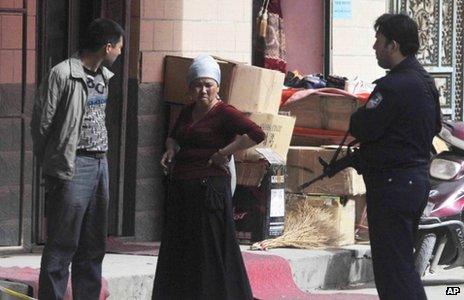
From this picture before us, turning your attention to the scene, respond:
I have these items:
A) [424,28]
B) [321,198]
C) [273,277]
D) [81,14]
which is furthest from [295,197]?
[424,28]

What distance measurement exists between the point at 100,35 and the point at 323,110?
4.38m

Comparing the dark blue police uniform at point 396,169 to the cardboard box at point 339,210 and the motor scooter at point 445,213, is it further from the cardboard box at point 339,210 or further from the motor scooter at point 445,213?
the cardboard box at point 339,210

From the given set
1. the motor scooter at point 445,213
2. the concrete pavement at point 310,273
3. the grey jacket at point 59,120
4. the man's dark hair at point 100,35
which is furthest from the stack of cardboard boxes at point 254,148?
the grey jacket at point 59,120

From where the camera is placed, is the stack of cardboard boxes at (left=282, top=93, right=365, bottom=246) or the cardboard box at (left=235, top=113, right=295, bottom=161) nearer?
the cardboard box at (left=235, top=113, right=295, bottom=161)

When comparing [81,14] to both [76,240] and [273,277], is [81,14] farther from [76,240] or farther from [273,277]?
[76,240]

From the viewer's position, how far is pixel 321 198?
11.9 metres

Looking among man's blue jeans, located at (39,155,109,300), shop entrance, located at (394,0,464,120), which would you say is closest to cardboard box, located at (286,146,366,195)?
shop entrance, located at (394,0,464,120)

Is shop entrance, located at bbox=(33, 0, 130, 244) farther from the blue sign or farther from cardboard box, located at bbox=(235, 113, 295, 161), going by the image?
the blue sign

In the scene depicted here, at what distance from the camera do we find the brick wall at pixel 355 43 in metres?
13.2

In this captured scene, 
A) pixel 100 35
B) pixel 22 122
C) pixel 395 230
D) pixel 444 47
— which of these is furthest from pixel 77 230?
pixel 444 47

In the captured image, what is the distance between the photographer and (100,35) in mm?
8273

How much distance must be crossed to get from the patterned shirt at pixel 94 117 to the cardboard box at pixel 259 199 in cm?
316

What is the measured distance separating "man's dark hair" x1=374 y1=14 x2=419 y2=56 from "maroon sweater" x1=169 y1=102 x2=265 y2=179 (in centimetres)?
107

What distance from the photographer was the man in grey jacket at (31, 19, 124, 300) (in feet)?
26.5
